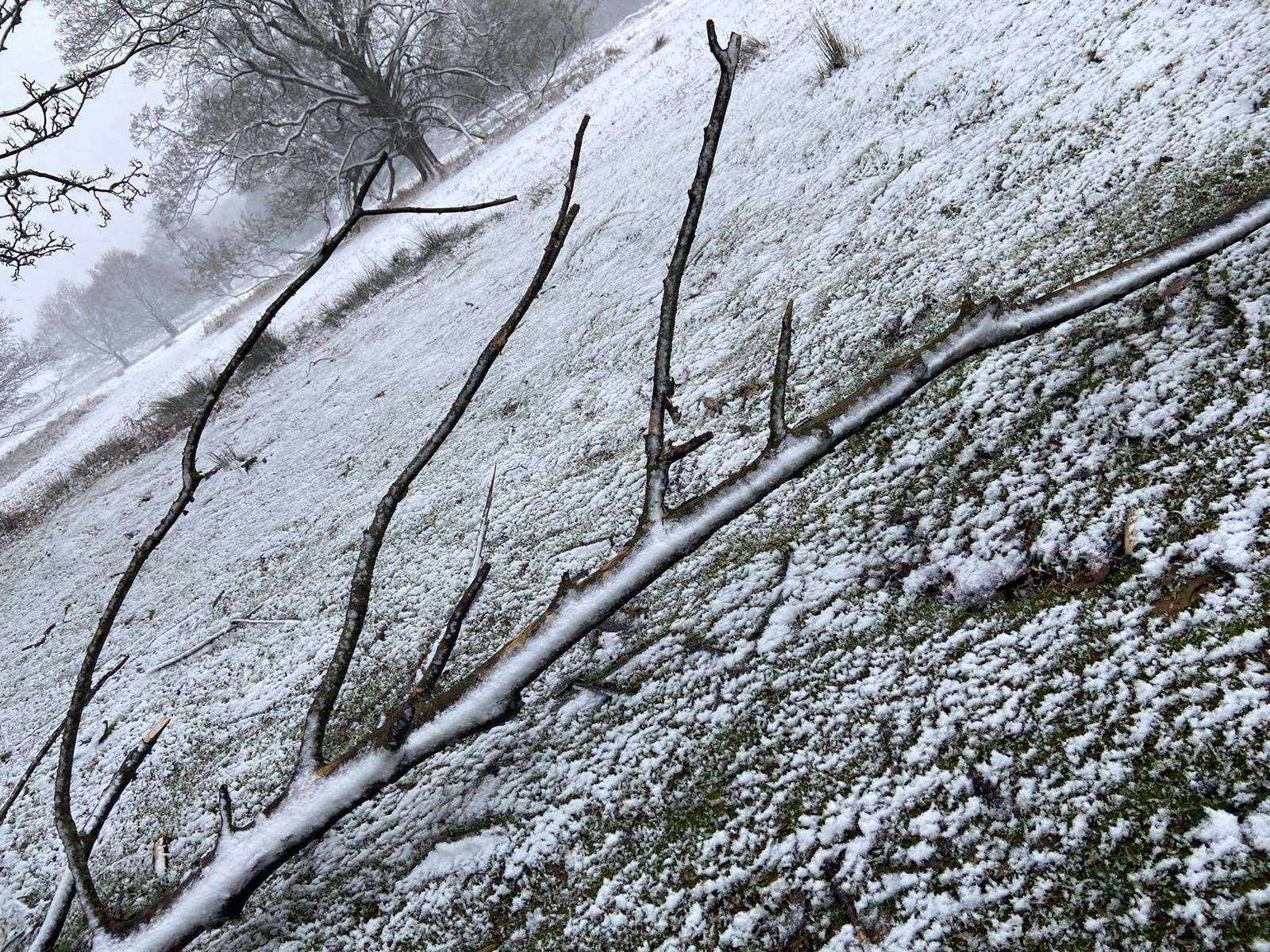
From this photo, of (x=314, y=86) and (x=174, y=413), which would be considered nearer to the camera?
(x=174, y=413)

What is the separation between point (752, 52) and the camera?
5.34 meters

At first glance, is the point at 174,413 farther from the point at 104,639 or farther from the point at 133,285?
the point at 133,285

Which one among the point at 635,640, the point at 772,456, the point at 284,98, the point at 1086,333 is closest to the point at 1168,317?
the point at 1086,333

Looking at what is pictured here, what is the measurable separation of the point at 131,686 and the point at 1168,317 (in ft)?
12.1

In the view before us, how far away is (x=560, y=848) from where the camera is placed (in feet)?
4.09

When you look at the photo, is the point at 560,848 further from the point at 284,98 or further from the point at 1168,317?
the point at 284,98

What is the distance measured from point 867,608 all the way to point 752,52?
5513mm

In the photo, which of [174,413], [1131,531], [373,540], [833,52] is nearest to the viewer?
[1131,531]

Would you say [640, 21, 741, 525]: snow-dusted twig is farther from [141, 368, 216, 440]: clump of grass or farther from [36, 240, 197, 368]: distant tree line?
[36, 240, 197, 368]: distant tree line

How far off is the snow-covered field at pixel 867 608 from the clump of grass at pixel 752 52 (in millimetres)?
2064

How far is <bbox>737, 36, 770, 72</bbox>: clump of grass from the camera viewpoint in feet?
17.1

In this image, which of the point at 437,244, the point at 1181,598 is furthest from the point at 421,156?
the point at 1181,598

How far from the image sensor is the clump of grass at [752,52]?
5.22 metres

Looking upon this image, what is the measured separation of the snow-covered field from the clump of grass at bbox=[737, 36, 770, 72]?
6.77 ft
